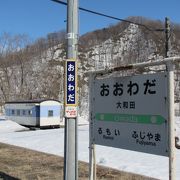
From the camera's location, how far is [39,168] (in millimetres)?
9445

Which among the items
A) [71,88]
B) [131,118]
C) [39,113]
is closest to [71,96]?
[71,88]

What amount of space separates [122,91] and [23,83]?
69.3 m

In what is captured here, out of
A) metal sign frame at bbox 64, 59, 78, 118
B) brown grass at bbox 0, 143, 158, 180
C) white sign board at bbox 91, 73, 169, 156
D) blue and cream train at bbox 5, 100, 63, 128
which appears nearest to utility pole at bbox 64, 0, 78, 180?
metal sign frame at bbox 64, 59, 78, 118

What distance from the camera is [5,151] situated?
43.6 feet

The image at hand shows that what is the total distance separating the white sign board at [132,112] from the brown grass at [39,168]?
220 centimetres

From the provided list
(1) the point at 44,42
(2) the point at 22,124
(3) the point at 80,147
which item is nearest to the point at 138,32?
(1) the point at 44,42

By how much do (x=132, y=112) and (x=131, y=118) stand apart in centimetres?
9

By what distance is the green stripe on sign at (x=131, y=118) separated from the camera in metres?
5.18

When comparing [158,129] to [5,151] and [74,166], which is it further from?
[5,151]

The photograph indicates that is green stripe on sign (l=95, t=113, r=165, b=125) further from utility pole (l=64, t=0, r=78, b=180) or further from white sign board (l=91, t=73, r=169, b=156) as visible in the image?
utility pole (l=64, t=0, r=78, b=180)

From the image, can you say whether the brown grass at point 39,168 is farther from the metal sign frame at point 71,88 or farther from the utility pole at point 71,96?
the metal sign frame at point 71,88

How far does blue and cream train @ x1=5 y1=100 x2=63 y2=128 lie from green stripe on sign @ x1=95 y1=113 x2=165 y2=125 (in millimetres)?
23537

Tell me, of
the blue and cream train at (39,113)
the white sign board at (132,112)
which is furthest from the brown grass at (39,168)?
the blue and cream train at (39,113)

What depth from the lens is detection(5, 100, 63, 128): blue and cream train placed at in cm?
2966
